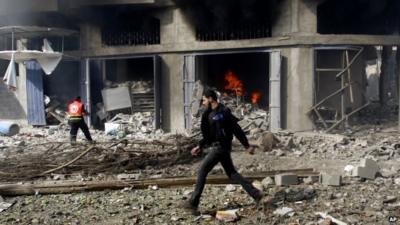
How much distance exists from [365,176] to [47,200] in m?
5.38

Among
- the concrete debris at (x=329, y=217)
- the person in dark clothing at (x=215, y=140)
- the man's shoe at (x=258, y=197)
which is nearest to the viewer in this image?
the concrete debris at (x=329, y=217)

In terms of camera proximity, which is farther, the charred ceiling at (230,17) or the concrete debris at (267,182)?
the charred ceiling at (230,17)

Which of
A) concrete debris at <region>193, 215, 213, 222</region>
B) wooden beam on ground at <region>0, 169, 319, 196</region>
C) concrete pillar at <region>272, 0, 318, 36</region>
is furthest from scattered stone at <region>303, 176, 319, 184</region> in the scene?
concrete pillar at <region>272, 0, 318, 36</region>

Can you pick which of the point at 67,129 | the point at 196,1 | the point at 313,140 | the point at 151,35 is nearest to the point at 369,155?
the point at 313,140

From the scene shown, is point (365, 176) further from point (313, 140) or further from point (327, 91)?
point (327, 91)

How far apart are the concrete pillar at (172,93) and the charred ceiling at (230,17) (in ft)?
3.96

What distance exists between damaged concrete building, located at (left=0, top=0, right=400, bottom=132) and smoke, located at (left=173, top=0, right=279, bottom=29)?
33 mm

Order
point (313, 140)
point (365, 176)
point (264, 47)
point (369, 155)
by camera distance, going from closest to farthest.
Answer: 1. point (365, 176)
2. point (369, 155)
3. point (313, 140)
4. point (264, 47)

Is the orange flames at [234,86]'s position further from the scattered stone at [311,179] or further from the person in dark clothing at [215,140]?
the person in dark clothing at [215,140]

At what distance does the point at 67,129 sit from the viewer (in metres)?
17.0

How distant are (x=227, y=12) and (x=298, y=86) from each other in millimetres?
3239

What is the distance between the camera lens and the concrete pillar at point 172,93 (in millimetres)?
16156

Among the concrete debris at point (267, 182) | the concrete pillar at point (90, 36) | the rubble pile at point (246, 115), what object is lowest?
the concrete debris at point (267, 182)

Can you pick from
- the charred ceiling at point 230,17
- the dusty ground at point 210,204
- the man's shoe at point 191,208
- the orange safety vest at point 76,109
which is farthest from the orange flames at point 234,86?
the man's shoe at point 191,208
